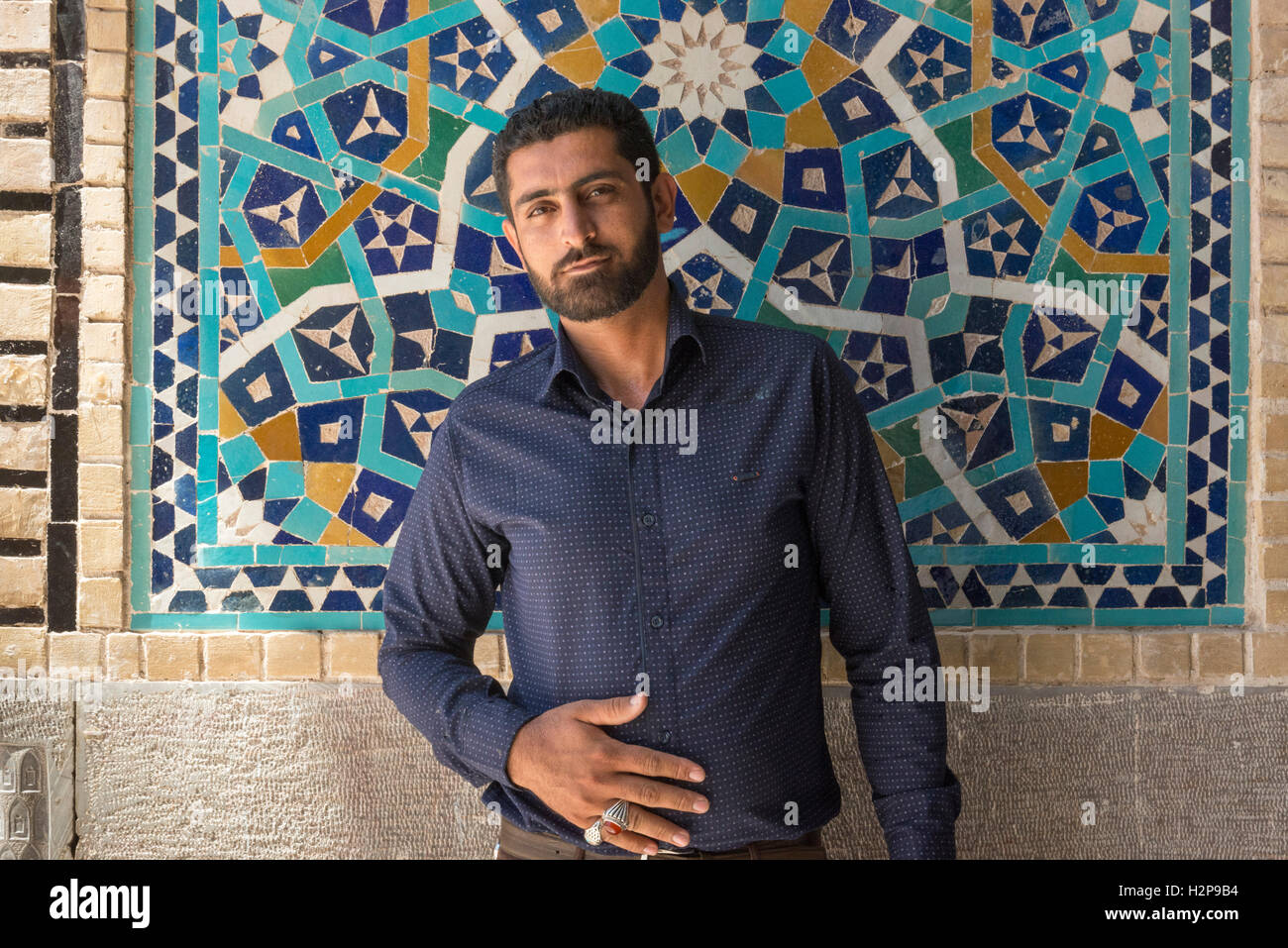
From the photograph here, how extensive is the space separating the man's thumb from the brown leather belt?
0.25 meters

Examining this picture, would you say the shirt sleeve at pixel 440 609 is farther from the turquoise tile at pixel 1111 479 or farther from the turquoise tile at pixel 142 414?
the turquoise tile at pixel 1111 479

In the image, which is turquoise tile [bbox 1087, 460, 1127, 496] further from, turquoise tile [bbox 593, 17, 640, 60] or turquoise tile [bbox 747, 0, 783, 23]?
turquoise tile [bbox 593, 17, 640, 60]

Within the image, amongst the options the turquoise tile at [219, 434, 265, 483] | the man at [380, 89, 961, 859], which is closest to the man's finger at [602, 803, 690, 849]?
the man at [380, 89, 961, 859]

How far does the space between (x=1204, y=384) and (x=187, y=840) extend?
259 cm

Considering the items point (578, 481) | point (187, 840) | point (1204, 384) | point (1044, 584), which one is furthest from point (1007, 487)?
point (187, 840)

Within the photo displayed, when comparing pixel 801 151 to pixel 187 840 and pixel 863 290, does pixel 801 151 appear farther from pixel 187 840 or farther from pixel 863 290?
pixel 187 840

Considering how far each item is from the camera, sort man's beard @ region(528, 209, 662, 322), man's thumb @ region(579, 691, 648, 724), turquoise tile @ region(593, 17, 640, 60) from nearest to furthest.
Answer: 1. man's thumb @ region(579, 691, 648, 724)
2. man's beard @ region(528, 209, 662, 322)
3. turquoise tile @ region(593, 17, 640, 60)

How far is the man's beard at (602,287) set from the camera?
1696mm

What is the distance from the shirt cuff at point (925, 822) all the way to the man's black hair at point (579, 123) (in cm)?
118

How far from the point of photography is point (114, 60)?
2176 millimetres

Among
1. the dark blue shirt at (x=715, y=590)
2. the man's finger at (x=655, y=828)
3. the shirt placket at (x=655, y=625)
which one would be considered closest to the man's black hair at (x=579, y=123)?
the dark blue shirt at (x=715, y=590)

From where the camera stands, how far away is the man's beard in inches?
66.8

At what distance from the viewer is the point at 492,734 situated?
1.64 metres

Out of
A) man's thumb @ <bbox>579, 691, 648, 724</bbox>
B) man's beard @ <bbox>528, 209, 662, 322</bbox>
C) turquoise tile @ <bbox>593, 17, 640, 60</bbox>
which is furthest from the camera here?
turquoise tile @ <bbox>593, 17, 640, 60</bbox>
